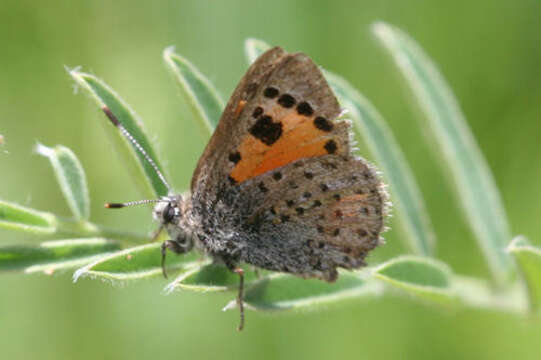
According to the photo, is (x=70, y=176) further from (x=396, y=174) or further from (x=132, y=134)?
(x=396, y=174)

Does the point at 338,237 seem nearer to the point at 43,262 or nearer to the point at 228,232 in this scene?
the point at 228,232

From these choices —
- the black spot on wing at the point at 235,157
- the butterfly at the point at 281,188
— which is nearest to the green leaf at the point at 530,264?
the butterfly at the point at 281,188

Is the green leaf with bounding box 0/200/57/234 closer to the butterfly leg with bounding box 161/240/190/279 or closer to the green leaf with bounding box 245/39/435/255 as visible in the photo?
the butterfly leg with bounding box 161/240/190/279

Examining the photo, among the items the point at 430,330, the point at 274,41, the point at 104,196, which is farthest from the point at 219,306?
the point at 274,41

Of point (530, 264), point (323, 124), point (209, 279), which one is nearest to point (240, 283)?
point (209, 279)

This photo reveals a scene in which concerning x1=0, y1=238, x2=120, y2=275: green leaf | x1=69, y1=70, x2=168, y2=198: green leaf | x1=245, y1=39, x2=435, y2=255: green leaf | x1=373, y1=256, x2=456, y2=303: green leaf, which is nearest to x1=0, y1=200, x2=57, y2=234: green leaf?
x1=0, y1=238, x2=120, y2=275: green leaf
